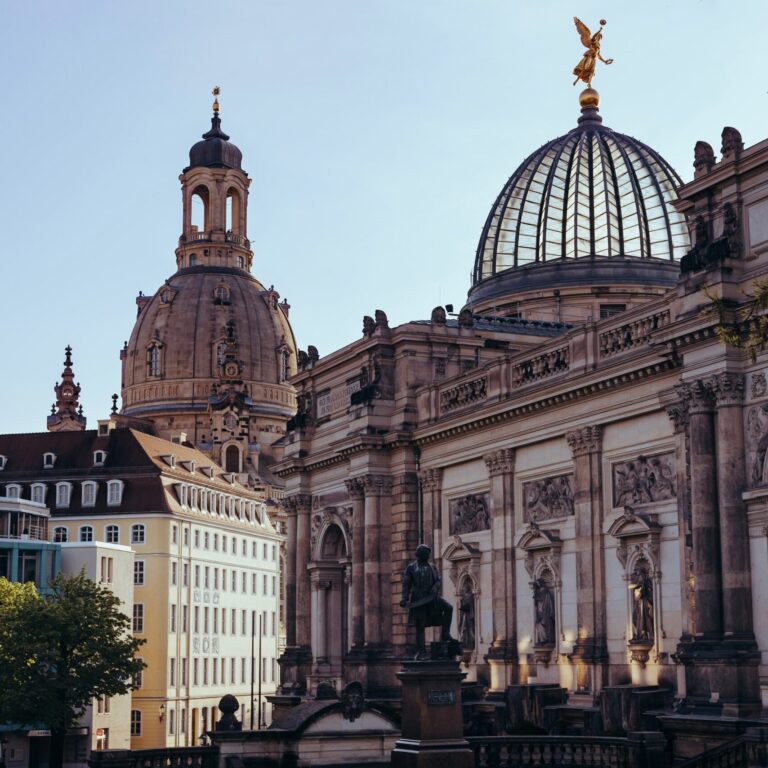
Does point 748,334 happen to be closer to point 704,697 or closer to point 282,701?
point 704,697

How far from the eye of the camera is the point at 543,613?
179 feet

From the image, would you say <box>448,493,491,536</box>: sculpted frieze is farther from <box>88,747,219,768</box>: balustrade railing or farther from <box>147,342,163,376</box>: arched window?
<box>147,342,163,376</box>: arched window

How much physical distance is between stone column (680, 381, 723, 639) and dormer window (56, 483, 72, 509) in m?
75.1

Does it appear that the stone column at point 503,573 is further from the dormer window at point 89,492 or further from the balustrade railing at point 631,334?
the dormer window at point 89,492

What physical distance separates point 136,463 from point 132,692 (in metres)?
16.4

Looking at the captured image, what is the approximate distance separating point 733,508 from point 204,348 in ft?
448

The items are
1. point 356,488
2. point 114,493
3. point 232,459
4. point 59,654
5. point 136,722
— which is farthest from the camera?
point 232,459

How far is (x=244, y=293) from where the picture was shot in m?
182

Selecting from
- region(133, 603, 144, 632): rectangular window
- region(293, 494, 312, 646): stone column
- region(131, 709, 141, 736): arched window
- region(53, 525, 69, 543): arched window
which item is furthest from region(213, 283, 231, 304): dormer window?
region(293, 494, 312, 646): stone column

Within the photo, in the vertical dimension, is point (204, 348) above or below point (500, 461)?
above

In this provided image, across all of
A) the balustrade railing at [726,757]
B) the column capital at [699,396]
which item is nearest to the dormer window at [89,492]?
the column capital at [699,396]

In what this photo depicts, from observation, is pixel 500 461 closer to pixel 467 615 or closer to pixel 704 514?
pixel 467 615

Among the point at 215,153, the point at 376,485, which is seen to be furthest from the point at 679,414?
the point at 215,153

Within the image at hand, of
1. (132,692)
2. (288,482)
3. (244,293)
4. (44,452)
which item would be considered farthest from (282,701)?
(244,293)
